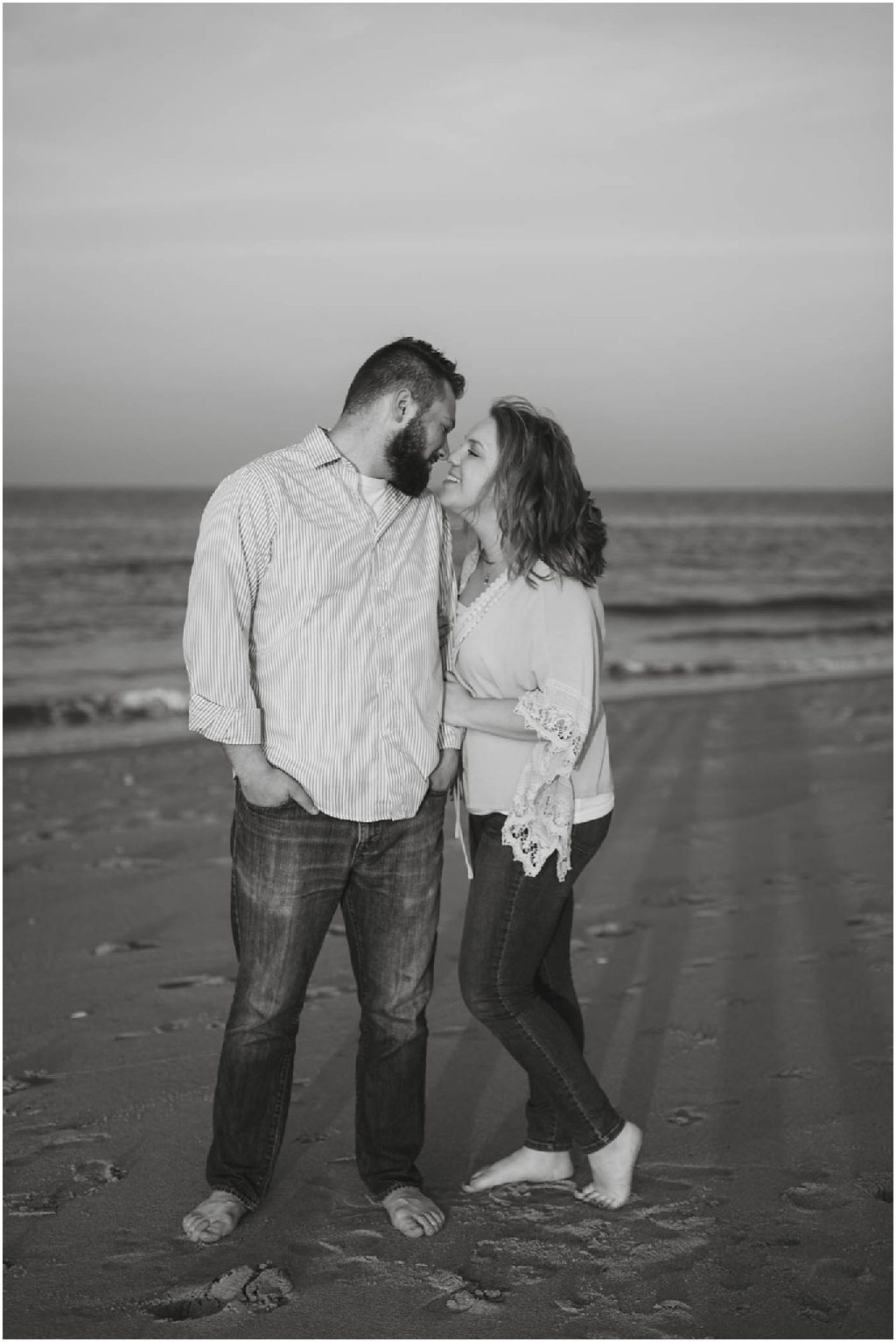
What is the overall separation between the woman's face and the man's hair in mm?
134

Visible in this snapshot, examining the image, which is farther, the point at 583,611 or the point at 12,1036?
the point at 12,1036

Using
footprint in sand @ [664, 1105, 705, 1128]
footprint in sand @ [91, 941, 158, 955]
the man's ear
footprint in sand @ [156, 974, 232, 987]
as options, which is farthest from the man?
footprint in sand @ [91, 941, 158, 955]

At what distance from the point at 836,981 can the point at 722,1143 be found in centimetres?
127

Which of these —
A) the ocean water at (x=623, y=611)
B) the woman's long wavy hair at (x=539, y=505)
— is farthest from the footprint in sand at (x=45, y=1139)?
the ocean water at (x=623, y=611)

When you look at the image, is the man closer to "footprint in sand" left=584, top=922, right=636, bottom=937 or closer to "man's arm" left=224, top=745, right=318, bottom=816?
"man's arm" left=224, top=745, right=318, bottom=816

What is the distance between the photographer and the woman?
10.0ft

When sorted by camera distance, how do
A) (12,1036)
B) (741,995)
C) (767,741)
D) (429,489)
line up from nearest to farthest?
1. (429,489)
2. (12,1036)
3. (741,995)
4. (767,741)

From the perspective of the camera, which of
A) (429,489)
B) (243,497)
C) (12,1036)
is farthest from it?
(12,1036)

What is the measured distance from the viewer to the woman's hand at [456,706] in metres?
3.20

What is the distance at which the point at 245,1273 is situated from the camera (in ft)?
9.53

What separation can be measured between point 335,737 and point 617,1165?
1.24m

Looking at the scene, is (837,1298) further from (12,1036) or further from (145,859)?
(145,859)

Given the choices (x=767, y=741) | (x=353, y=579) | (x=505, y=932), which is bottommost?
(x=767, y=741)

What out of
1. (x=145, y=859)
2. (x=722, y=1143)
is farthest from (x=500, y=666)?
(x=145, y=859)
